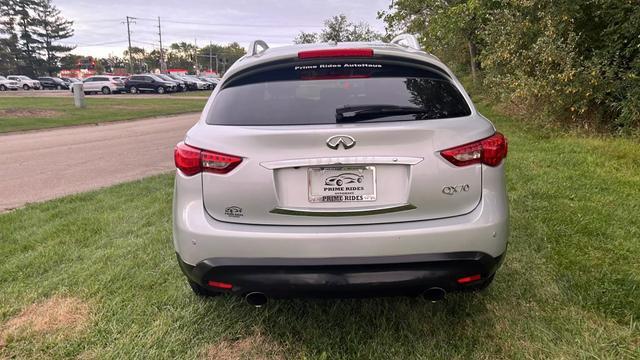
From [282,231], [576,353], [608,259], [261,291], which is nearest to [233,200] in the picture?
[282,231]

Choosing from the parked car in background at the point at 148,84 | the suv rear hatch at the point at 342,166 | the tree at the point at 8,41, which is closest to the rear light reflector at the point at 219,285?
the suv rear hatch at the point at 342,166

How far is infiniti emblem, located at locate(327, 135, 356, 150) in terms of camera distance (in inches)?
93.7

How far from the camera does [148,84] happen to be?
1784 inches

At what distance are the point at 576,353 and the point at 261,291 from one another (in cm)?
169

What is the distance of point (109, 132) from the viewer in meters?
15.5

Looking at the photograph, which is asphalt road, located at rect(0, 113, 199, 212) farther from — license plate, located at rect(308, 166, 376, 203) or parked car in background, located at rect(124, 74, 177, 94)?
parked car in background, located at rect(124, 74, 177, 94)

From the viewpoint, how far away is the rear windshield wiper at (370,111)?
252 centimetres

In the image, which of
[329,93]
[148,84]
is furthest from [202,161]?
[148,84]

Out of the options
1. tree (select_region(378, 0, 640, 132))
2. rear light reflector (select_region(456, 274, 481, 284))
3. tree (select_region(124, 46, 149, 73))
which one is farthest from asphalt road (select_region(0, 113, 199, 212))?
tree (select_region(124, 46, 149, 73))

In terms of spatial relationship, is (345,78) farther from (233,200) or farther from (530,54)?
(530,54)

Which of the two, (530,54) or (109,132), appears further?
(109,132)

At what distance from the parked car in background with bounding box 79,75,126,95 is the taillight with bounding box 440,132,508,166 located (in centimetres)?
4825

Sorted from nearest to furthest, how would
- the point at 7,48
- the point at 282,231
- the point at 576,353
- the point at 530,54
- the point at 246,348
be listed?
the point at 282,231 < the point at 576,353 < the point at 246,348 < the point at 530,54 < the point at 7,48

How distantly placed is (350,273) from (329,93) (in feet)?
3.11
